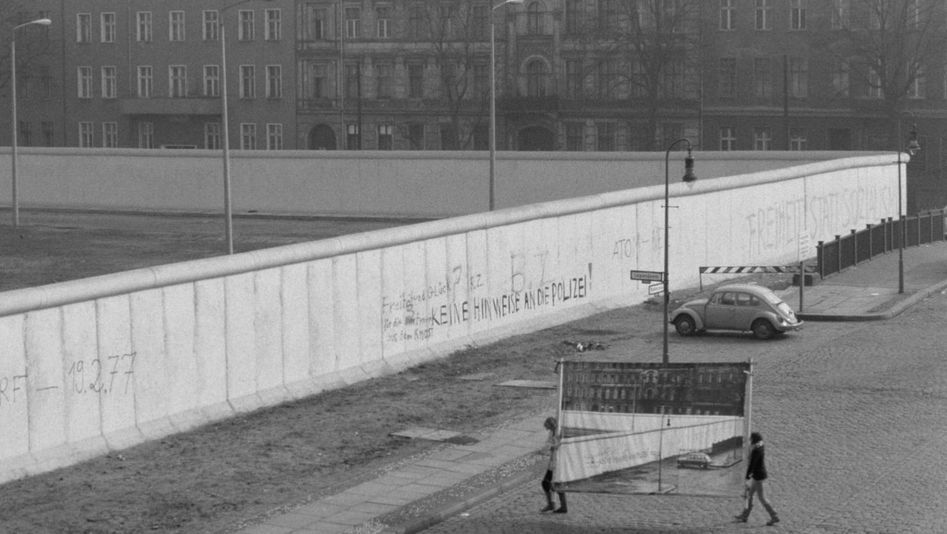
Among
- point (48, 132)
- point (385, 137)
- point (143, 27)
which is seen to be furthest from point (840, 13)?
point (48, 132)

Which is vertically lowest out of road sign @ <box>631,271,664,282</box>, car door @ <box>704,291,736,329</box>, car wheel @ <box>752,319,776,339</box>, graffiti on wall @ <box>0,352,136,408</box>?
car wheel @ <box>752,319,776,339</box>

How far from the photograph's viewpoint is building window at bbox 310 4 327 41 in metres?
101

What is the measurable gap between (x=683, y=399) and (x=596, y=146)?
7661 cm

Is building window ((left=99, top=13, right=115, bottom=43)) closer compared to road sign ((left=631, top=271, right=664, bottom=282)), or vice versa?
road sign ((left=631, top=271, right=664, bottom=282))

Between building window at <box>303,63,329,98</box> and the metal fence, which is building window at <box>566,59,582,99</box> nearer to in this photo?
building window at <box>303,63,329,98</box>

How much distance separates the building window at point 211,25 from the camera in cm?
10181

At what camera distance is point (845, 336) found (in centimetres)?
3928

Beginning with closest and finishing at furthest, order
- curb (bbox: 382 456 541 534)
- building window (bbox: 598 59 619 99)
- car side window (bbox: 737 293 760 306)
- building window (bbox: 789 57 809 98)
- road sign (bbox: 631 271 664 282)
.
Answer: curb (bbox: 382 456 541 534)
road sign (bbox: 631 271 664 282)
car side window (bbox: 737 293 760 306)
building window (bbox: 789 57 809 98)
building window (bbox: 598 59 619 99)

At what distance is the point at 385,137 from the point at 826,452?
76.9m

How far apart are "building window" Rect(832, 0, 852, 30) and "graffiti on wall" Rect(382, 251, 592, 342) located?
5669 cm

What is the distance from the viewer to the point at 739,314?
38938 millimetres

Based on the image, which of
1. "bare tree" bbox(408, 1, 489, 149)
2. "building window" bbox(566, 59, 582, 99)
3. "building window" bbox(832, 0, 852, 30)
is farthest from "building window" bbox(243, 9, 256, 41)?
"building window" bbox(832, 0, 852, 30)

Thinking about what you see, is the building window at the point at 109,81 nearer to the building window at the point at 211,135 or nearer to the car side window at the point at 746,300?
the building window at the point at 211,135

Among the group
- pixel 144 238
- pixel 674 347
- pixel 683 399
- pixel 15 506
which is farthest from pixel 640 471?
pixel 144 238
